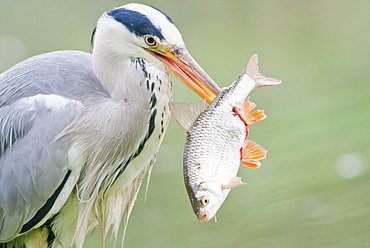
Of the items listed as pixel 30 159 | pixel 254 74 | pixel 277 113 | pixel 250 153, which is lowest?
pixel 277 113

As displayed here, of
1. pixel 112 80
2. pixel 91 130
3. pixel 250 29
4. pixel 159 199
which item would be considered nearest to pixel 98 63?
pixel 112 80

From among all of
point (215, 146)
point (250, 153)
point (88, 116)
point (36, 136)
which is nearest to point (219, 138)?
point (215, 146)

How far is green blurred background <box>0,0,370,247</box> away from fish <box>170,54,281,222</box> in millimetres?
1329

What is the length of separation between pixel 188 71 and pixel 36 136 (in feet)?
2.12

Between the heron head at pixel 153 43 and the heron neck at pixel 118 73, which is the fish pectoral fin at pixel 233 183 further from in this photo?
the heron neck at pixel 118 73

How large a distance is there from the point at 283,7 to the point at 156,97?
4.54m

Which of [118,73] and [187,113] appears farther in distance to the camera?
[118,73]

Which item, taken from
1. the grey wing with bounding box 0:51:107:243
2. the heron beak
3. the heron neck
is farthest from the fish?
the grey wing with bounding box 0:51:107:243

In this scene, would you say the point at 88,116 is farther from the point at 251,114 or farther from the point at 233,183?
the point at 233,183

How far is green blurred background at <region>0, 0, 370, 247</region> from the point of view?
3.94m

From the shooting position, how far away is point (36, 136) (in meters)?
2.81

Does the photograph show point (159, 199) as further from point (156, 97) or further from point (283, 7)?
point (283, 7)

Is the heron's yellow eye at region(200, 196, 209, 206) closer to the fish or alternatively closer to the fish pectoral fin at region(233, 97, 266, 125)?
the fish

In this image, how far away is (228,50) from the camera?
21.2 feet
